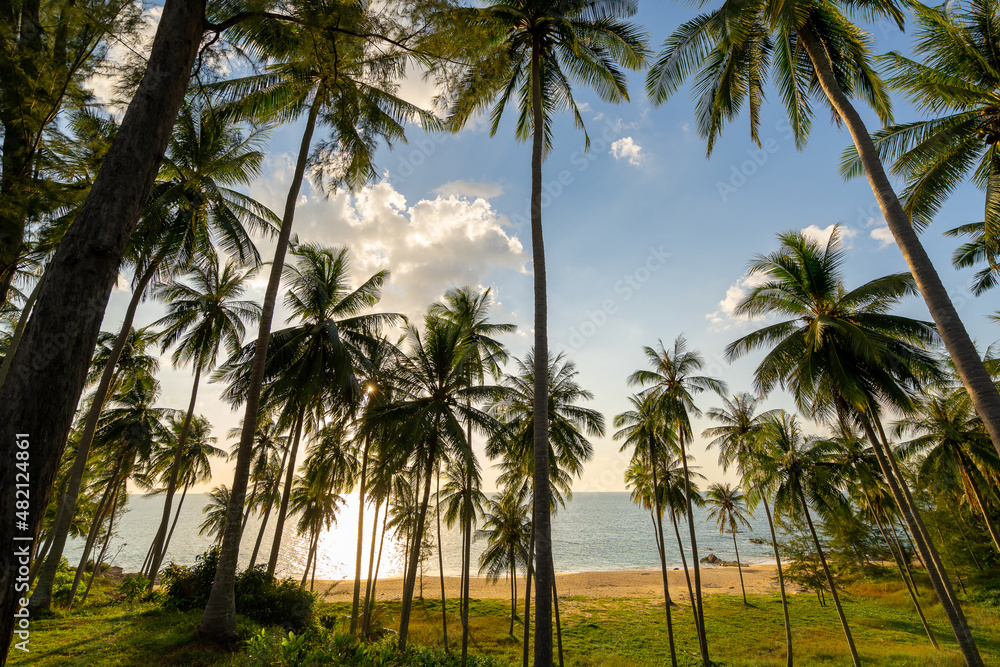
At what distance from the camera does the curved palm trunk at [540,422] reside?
21.7 feet

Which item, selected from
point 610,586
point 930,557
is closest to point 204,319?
point 930,557

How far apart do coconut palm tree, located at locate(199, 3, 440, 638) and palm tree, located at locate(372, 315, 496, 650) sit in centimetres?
537

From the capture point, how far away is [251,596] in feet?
37.2

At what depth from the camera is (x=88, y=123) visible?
304 inches

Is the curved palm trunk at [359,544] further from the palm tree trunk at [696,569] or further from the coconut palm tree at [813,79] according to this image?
the coconut palm tree at [813,79]

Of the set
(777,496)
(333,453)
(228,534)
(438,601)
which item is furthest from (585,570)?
(228,534)

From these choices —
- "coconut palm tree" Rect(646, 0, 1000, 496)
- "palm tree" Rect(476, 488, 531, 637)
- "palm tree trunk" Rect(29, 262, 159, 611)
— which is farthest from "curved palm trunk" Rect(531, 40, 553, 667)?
"palm tree" Rect(476, 488, 531, 637)

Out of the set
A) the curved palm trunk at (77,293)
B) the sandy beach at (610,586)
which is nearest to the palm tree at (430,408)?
the curved palm trunk at (77,293)

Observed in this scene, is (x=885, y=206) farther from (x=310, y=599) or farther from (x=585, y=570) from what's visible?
(x=585, y=570)

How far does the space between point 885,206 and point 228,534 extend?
501 inches

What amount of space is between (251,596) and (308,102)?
13.6 m

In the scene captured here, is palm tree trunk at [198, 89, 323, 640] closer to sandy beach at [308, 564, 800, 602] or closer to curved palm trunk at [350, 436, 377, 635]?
curved palm trunk at [350, 436, 377, 635]

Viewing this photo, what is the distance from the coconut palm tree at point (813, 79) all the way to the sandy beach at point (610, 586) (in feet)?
101

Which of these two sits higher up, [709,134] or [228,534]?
[709,134]
